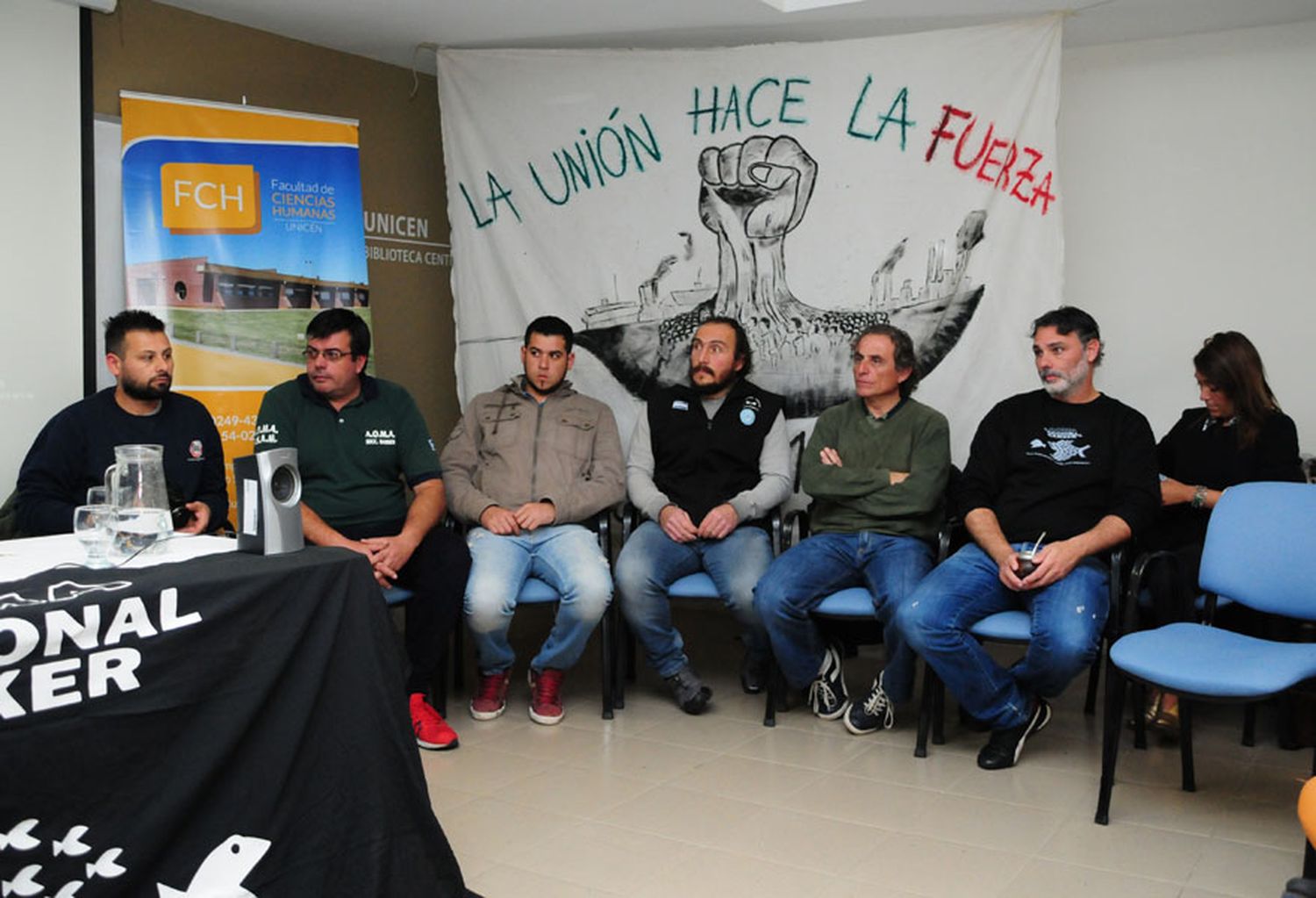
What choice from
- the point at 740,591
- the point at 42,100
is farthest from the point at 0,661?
the point at 42,100

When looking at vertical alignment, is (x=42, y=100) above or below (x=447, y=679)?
above

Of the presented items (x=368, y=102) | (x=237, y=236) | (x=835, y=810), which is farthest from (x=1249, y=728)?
(x=368, y=102)

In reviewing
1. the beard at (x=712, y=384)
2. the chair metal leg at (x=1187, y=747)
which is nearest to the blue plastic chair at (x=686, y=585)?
the beard at (x=712, y=384)

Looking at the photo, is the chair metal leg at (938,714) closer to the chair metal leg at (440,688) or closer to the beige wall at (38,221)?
the chair metal leg at (440,688)

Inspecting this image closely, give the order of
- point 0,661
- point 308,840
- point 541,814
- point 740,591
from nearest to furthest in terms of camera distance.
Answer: point 0,661
point 308,840
point 541,814
point 740,591

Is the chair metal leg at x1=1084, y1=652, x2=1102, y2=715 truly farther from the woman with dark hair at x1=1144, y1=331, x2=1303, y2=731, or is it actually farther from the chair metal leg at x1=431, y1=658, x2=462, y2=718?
the chair metal leg at x1=431, y1=658, x2=462, y2=718

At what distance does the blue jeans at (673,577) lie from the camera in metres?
3.81

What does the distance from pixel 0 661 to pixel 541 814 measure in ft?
4.78

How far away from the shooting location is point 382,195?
5051 mm

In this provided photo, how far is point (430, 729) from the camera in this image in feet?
11.5

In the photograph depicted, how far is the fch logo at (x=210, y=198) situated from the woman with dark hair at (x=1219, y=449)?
3.37 meters

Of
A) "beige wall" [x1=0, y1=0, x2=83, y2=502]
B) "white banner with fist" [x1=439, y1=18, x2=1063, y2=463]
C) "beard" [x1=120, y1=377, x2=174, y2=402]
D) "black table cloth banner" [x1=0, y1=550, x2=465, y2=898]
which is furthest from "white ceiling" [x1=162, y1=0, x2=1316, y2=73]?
"black table cloth banner" [x1=0, y1=550, x2=465, y2=898]

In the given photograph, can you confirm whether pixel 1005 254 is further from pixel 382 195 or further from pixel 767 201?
pixel 382 195

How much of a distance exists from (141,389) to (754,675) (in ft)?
7.32
